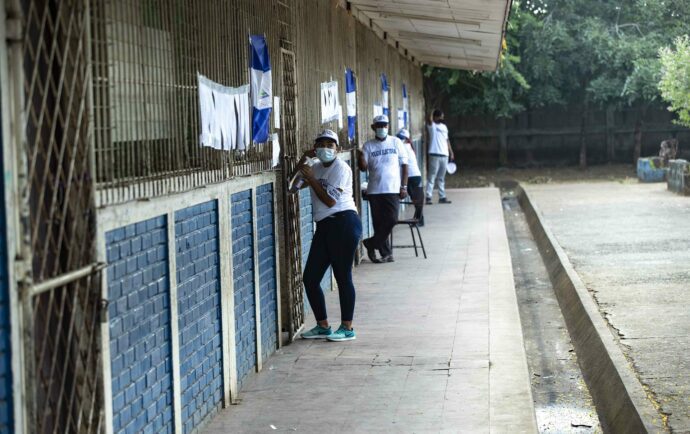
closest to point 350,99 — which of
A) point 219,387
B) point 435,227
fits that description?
point 435,227

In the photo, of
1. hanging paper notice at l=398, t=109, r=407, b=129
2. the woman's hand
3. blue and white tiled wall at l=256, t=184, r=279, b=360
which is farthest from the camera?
hanging paper notice at l=398, t=109, r=407, b=129

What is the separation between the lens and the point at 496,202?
23.4 m

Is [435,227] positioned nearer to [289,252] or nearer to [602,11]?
[289,252]

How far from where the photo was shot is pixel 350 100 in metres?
13.9

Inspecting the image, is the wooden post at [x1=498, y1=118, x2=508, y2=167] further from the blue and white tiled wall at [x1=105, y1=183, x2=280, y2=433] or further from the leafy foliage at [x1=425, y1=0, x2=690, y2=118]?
the blue and white tiled wall at [x1=105, y1=183, x2=280, y2=433]

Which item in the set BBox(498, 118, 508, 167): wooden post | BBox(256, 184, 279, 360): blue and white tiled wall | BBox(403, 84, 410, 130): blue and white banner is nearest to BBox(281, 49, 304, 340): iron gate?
BBox(256, 184, 279, 360): blue and white tiled wall

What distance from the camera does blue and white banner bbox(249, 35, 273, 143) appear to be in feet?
26.6

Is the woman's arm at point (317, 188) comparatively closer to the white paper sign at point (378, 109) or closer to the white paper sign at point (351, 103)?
the white paper sign at point (351, 103)

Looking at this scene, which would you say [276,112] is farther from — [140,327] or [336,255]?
[140,327]

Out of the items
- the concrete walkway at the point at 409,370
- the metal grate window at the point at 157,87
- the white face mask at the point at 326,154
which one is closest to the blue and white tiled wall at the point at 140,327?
the metal grate window at the point at 157,87

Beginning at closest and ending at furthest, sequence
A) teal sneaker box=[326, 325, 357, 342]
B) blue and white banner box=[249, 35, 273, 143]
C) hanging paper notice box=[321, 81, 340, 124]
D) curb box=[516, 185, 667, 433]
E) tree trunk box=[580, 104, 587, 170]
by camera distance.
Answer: curb box=[516, 185, 667, 433] < blue and white banner box=[249, 35, 273, 143] < teal sneaker box=[326, 325, 357, 342] < hanging paper notice box=[321, 81, 340, 124] < tree trunk box=[580, 104, 587, 170]

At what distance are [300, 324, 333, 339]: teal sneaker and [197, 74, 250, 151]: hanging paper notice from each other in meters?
2.04

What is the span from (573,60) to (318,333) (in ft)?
85.2

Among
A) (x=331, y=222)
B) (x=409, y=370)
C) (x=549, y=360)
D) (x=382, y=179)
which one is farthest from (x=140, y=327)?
(x=382, y=179)
